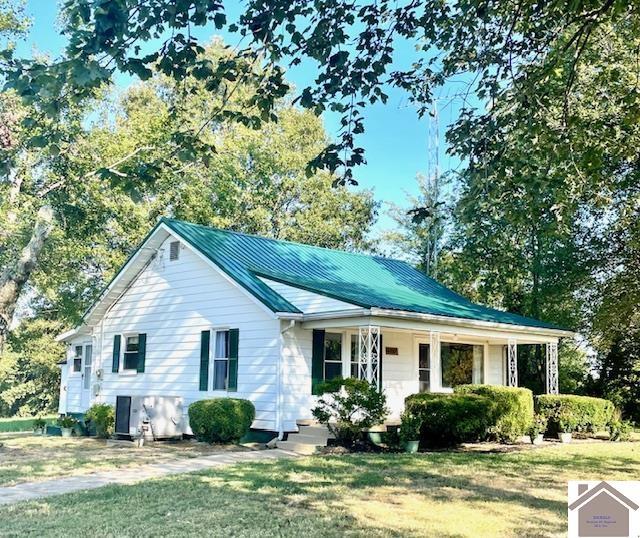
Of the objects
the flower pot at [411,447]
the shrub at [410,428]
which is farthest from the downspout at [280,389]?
the flower pot at [411,447]

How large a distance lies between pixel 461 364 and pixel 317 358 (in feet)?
18.1

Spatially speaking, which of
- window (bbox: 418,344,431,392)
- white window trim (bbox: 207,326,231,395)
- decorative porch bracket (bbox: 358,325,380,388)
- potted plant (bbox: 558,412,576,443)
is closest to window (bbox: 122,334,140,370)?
white window trim (bbox: 207,326,231,395)

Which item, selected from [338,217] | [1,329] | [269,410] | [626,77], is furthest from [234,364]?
[338,217]

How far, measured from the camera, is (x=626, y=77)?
12.3 metres

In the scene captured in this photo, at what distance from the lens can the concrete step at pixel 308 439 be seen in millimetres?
13104

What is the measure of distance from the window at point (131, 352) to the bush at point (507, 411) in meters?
8.75

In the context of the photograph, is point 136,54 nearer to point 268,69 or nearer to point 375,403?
point 268,69

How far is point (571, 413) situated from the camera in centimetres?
1534

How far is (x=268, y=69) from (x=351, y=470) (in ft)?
19.1

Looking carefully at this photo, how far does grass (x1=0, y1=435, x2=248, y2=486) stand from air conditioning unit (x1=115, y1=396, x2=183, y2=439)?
0.42 meters

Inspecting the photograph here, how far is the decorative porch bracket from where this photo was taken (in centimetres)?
1324

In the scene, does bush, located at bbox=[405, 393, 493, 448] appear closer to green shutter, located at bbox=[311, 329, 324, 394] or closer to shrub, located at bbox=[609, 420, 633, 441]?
green shutter, located at bbox=[311, 329, 324, 394]

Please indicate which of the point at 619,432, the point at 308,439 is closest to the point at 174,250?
the point at 308,439

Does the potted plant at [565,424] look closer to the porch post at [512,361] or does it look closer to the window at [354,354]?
the porch post at [512,361]
